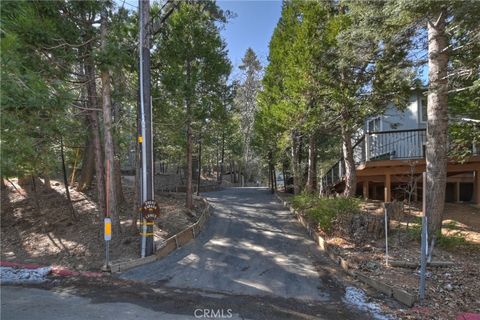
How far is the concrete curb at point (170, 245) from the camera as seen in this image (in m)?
8.18

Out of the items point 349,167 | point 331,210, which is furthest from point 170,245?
point 349,167

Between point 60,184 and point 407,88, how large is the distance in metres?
15.5

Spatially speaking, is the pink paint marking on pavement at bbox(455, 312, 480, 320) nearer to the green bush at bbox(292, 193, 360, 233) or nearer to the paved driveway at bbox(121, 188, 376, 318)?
the paved driveway at bbox(121, 188, 376, 318)

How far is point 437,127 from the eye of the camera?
8516 millimetres

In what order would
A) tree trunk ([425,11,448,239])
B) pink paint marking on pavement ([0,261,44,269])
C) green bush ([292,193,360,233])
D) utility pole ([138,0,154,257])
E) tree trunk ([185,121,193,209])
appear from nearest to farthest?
1. tree trunk ([425,11,448,239])
2. pink paint marking on pavement ([0,261,44,269])
3. utility pole ([138,0,154,257])
4. green bush ([292,193,360,233])
5. tree trunk ([185,121,193,209])

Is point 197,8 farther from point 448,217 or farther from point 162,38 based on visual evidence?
point 448,217

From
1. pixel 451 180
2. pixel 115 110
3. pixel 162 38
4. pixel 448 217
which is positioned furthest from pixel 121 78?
pixel 451 180

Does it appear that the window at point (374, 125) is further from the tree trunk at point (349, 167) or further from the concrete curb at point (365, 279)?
the concrete curb at point (365, 279)

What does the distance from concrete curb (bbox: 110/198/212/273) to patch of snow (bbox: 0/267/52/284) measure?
1.51 meters

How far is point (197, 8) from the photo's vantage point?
42.8ft

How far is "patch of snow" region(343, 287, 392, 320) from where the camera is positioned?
548 cm

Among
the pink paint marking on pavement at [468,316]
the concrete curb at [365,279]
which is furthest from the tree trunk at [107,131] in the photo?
the pink paint marking on pavement at [468,316]

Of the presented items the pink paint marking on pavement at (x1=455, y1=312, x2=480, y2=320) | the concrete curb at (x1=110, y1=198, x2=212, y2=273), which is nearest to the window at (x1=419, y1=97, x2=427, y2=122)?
the concrete curb at (x1=110, y1=198, x2=212, y2=273)

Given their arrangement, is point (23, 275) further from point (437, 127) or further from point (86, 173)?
point (437, 127)
